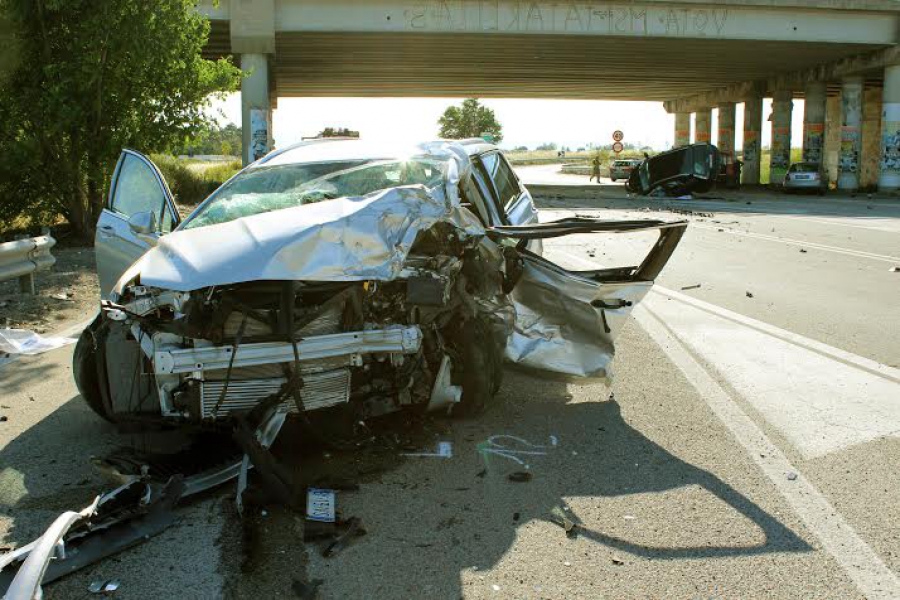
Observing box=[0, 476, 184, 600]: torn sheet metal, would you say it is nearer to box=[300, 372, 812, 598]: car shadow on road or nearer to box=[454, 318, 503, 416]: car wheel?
box=[300, 372, 812, 598]: car shadow on road

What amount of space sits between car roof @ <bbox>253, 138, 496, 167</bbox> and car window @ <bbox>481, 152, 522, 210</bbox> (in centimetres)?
21

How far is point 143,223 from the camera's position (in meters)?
5.39

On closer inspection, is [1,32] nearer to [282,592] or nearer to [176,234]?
[176,234]

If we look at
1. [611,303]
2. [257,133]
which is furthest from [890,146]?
[611,303]

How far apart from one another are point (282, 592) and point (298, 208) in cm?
230

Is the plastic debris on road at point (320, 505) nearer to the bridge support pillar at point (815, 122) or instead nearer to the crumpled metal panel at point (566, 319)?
the crumpled metal panel at point (566, 319)

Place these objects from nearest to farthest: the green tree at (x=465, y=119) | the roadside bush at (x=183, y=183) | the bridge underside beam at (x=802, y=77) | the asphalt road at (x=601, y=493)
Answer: the asphalt road at (x=601, y=493)
the roadside bush at (x=183, y=183)
the bridge underside beam at (x=802, y=77)
the green tree at (x=465, y=119)

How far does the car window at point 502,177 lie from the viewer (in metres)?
6.72

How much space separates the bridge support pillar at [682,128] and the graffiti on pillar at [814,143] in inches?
752

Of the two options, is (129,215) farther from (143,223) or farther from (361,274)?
(361,274)

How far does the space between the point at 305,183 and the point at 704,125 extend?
58.3 metres

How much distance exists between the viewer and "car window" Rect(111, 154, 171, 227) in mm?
6114

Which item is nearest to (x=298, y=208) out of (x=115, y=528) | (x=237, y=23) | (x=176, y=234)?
(x=176, y=234)

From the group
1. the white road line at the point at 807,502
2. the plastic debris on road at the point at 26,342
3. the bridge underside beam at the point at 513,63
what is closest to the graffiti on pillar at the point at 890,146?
the bridge underside beam at the point at 513,63
